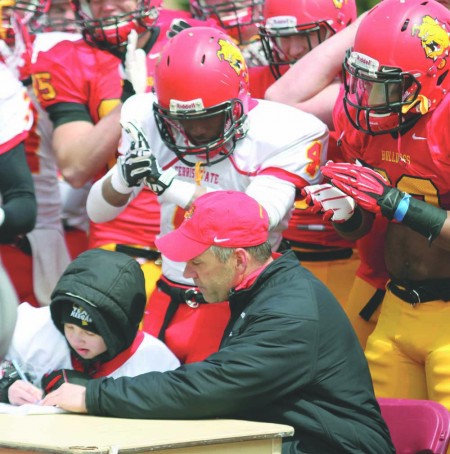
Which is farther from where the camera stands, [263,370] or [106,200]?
[106,200]

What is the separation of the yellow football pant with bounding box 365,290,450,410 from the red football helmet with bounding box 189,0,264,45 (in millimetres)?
1887

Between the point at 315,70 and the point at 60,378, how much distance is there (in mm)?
1641

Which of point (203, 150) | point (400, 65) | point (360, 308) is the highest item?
point (400, 65)

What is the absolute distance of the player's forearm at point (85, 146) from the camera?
4.62m

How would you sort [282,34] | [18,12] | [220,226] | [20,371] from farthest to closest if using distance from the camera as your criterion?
[18,12]
[282,34]
[20,371]
[220,226]

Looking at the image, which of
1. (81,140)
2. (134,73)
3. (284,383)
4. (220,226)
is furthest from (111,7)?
(284,383)

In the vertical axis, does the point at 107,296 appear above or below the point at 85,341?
above

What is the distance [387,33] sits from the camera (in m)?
3.70

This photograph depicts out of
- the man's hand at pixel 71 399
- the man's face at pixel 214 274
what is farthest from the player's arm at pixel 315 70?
the man's hand at pixel 71 399

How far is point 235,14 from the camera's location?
5.34 m

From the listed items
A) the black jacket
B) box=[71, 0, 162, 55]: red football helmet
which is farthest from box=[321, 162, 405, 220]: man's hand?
box=[71, 0, 162, 55]: red football helmet

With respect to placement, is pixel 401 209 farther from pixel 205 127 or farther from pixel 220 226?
pixel 205 127

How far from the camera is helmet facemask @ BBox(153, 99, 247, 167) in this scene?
12.6ft

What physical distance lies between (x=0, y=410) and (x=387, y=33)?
1741 millimetres
